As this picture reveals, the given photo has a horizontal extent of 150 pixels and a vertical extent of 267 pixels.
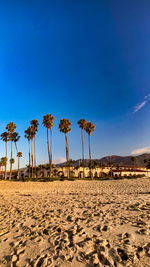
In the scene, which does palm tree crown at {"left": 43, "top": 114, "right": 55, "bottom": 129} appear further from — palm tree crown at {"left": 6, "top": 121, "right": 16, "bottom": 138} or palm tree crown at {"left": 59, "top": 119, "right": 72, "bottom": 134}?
palm tree crown at {"left": 6, "top": 121, "right": 16, "bottom": 138}

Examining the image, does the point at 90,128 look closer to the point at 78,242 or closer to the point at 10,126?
the point at 10,126

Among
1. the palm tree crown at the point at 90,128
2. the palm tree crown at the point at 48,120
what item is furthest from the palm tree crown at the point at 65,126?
the palm tree crown at the point at 90,128

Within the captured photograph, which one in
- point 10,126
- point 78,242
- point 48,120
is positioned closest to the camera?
point 78,242

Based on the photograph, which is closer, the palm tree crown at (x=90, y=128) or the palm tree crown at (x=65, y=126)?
the palm tree crown at (x=65, y=126)

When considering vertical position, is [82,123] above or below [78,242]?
above

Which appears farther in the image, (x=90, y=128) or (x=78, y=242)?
(x=90, y=128)

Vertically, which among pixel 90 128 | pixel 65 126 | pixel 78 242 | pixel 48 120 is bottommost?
pixel 78 242

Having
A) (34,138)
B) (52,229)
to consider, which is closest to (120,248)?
(52,229)

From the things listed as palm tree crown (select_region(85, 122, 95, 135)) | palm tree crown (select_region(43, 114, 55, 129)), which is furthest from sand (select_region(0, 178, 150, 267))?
palm tree crown (select_region(85, 122, 95, 135))

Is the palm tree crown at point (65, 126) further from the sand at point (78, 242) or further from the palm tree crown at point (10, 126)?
the sand at point (78, 242)

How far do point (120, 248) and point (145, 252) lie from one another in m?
0.51

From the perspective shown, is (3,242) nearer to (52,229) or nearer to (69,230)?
(52,229)

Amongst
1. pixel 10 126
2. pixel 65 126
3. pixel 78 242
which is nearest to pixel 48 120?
pixel 65 126

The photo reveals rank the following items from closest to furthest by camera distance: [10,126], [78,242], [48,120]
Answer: [78,242] < [48,120] < [10,126]
